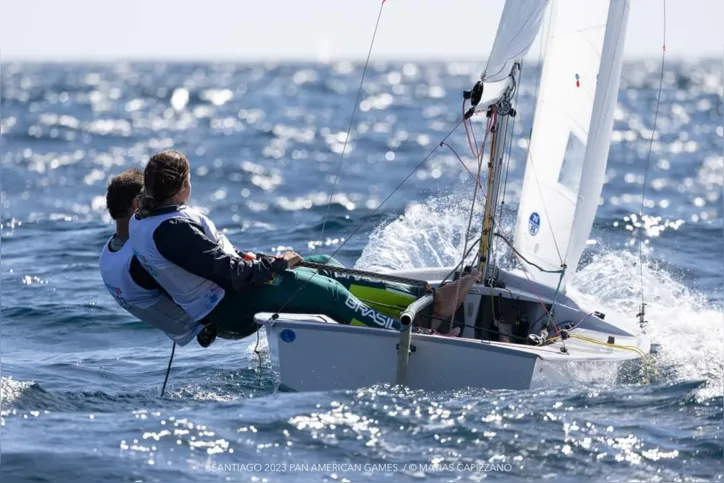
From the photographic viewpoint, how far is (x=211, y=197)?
44.0 ft

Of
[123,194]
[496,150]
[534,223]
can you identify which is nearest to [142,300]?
[123,194]

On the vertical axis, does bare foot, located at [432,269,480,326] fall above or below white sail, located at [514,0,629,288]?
below

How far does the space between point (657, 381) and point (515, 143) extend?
1685 cm

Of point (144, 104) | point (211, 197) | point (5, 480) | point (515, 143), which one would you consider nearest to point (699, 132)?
point (515, 143)

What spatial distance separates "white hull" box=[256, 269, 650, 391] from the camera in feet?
15.2

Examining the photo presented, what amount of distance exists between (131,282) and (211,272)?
45cm

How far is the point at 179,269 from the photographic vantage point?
4.68 m

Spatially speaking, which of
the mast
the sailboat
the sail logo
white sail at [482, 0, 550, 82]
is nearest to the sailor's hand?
the sailboat

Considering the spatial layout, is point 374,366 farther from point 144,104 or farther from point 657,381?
point 144,104

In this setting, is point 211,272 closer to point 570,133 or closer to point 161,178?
point 161,178

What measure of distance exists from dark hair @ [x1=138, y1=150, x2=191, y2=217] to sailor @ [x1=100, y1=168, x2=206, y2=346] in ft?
0.96

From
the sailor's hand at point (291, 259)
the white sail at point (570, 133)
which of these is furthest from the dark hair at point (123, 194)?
the white sail at point (570, 133)

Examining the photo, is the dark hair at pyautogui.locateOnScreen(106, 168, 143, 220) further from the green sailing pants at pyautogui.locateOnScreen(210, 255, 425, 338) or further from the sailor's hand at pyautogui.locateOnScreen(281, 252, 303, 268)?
the sailor's hand at pyautogui.locateOnScreen(281, 252, 303, 268)

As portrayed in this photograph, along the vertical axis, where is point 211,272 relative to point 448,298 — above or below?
above
